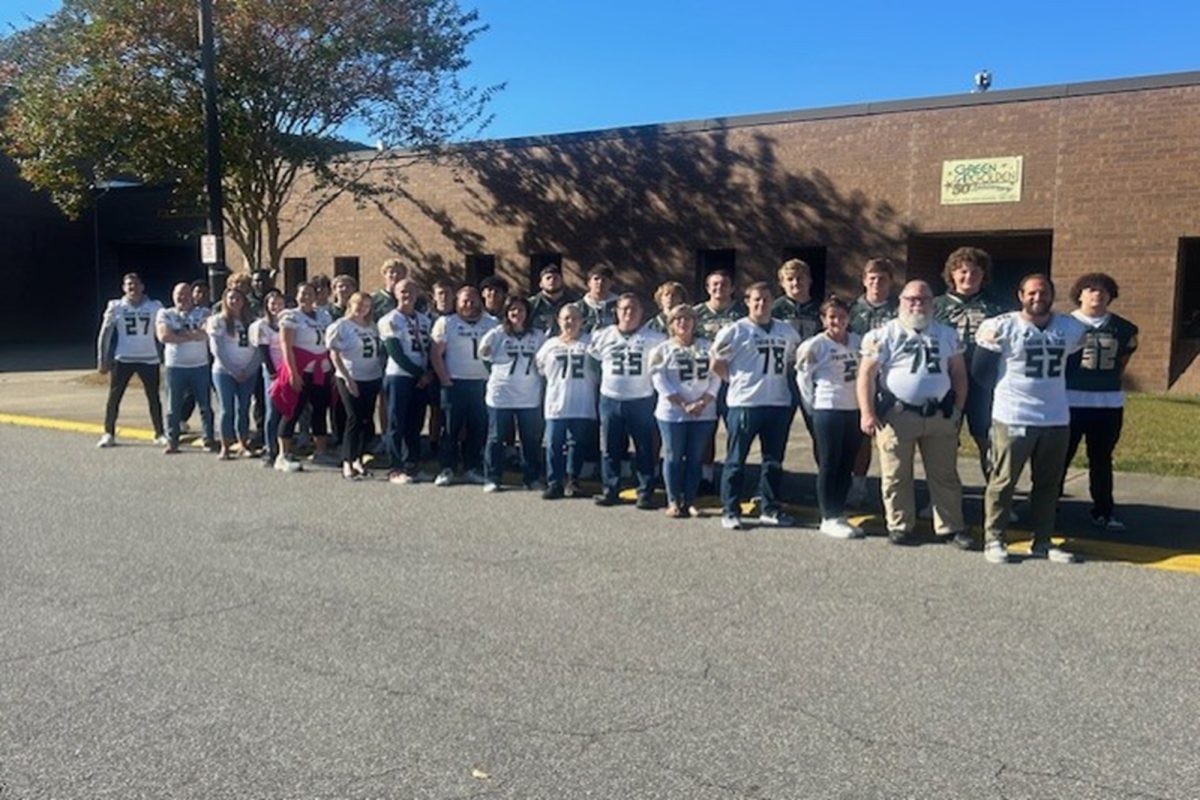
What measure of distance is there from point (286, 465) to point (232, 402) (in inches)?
48.1

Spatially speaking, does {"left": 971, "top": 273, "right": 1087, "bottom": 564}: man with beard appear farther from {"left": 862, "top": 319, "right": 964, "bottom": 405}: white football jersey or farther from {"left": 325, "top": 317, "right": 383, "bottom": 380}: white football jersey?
{"left": 325, "top": 317, "right": 383, "bottom": 380}: white football jersey

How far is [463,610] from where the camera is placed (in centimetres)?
532

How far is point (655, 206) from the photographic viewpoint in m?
19.1

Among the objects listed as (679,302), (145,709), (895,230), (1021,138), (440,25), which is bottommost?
(145,709)

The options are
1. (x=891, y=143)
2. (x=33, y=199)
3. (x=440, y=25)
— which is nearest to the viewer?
(x=891, y=143)

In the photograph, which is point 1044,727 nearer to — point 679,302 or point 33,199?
point 679,302

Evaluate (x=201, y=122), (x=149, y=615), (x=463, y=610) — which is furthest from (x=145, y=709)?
(x=201, y=122)

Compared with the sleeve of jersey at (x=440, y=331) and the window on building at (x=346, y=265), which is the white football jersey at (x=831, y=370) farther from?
the window on building at (x=346, y=265)

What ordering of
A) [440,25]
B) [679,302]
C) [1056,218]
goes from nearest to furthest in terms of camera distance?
[679,302] < [1056,218] < [440,25]

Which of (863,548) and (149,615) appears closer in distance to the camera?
(149,615)

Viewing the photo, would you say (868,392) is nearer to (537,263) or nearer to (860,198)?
(860,198)

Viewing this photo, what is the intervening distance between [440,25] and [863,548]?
1430 centimetres

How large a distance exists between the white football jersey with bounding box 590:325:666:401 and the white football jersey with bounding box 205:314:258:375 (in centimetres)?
395

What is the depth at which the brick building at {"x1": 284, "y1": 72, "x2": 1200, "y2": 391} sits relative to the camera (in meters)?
14.9
